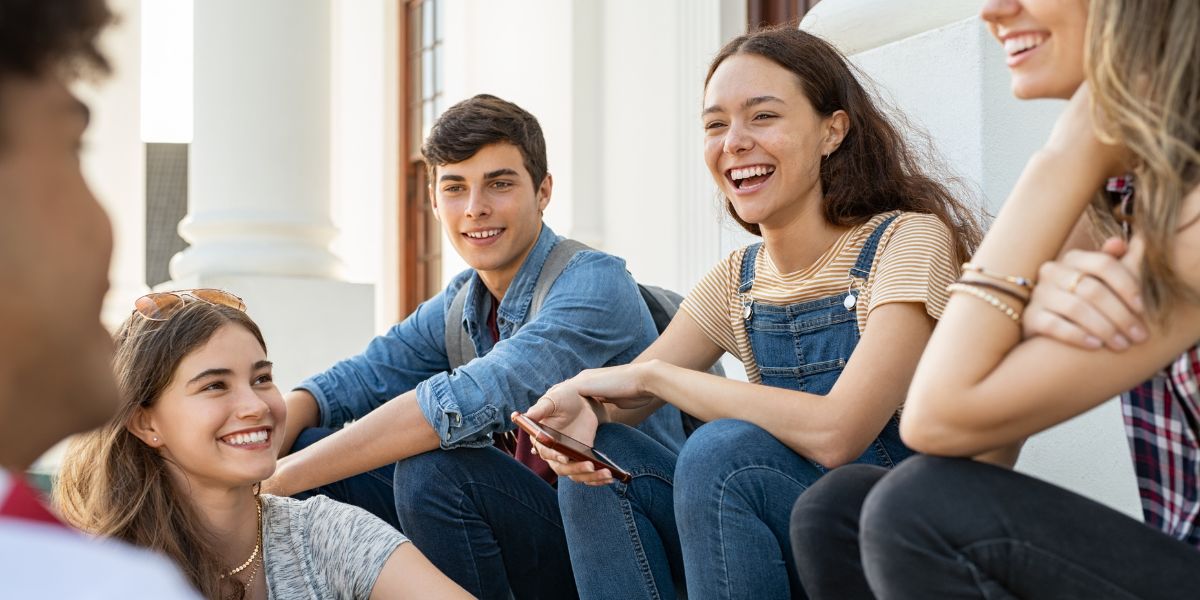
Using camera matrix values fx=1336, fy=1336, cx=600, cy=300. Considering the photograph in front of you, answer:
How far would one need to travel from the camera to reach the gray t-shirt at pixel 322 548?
244cm

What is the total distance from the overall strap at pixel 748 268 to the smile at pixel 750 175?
0.16m

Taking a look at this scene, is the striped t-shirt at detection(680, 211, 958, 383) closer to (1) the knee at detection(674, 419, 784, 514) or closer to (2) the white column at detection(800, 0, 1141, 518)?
(1) the knee at detection(674, 419, 784, 514)

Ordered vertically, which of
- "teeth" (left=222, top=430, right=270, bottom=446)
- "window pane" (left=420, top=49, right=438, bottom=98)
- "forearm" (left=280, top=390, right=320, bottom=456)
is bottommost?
"forearm" (left=280, top=390, right=320, bottom=456)

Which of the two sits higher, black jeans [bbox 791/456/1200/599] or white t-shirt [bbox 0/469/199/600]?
white t-shirt [bbox 0/469/199/600]

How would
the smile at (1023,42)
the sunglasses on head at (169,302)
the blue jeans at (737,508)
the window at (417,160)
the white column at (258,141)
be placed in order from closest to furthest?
the smile at (1023,42)
the blue jeans at (737,508)
the sunglasses on head at (169,302)
the white column at (258,141)
the window at (417,160)

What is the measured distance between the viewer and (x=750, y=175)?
2.65 m

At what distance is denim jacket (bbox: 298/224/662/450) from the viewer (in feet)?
9.39

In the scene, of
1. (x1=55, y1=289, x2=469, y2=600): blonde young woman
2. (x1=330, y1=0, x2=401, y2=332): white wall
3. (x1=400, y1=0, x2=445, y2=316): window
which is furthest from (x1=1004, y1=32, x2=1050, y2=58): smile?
(x1=330, y1=0, x2=401, y2=332): white wall

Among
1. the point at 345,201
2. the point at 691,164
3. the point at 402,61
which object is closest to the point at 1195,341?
the point at 691,164

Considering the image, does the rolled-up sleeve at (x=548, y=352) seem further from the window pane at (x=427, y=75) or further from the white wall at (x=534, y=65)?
the window pane at (x=427, y=75)

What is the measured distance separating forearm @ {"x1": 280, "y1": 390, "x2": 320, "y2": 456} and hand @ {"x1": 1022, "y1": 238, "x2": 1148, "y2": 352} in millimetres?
2096

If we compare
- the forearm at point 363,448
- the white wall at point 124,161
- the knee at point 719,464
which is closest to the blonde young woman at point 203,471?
the forearm at point 363,448

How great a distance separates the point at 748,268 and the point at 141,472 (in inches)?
50.3

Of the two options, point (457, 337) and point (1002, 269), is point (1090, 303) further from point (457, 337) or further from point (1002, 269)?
point (457, 337)
